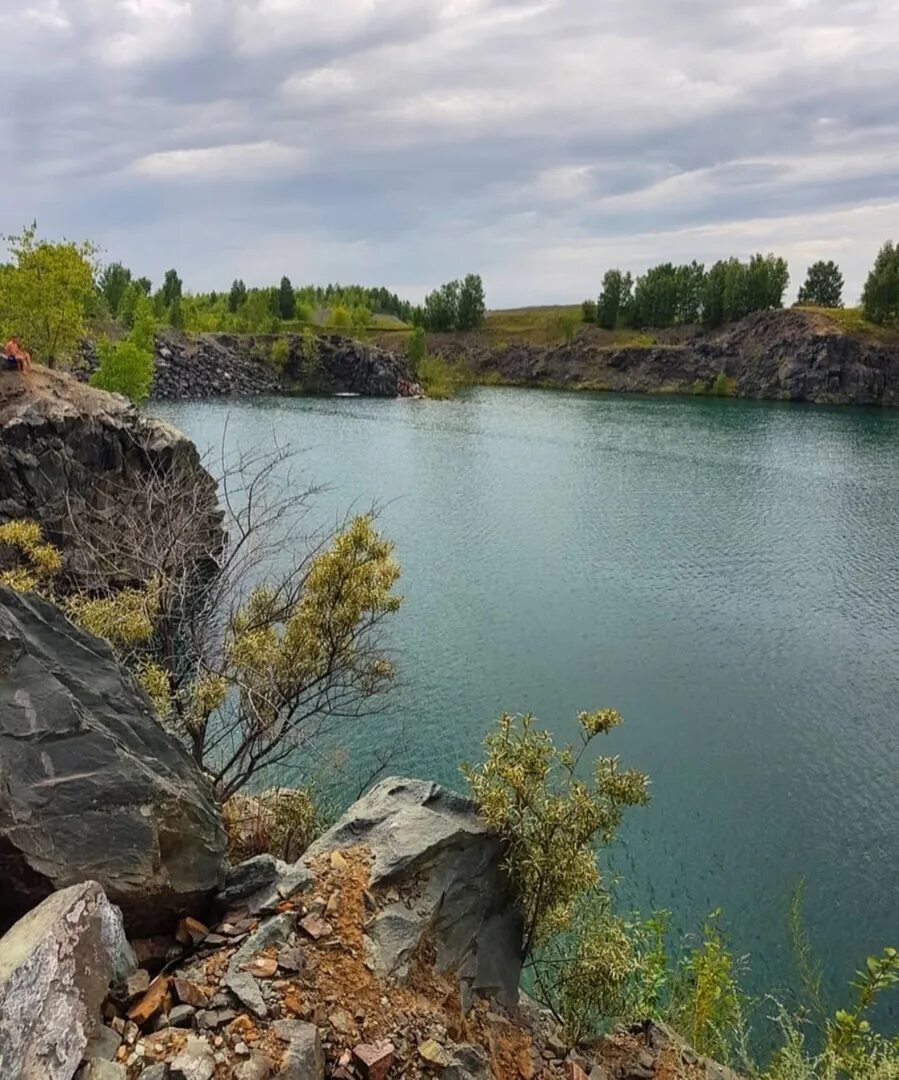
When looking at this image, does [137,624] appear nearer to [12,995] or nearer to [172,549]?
[172,549]

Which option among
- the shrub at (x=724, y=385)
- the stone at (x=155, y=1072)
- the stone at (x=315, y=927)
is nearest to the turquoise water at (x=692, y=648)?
the stone at (x=315, y=927)

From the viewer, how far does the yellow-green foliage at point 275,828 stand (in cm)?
1545

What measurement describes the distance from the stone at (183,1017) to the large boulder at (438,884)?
2.25 metres

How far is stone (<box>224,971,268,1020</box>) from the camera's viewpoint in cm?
833

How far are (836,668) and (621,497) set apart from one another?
29.2 m

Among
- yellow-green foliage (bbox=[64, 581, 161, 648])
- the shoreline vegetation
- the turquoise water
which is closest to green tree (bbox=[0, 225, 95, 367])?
the turquoise water

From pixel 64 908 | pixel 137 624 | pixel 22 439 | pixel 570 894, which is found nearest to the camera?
pixel 64 908

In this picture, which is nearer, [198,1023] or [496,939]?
[198,1023]

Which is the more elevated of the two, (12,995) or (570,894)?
(12,995)

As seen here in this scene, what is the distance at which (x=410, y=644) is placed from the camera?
30938mm

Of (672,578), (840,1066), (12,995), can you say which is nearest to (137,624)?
(12,995)

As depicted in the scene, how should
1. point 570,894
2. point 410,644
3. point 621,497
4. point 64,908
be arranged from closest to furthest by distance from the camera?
point 64,908
point 570,894
point 410,644
point 621,497

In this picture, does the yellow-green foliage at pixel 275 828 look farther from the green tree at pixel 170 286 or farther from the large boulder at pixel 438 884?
the green tree at pixel 170 286

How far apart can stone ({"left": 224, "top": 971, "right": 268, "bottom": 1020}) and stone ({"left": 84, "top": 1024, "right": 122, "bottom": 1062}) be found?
1.19 meters
